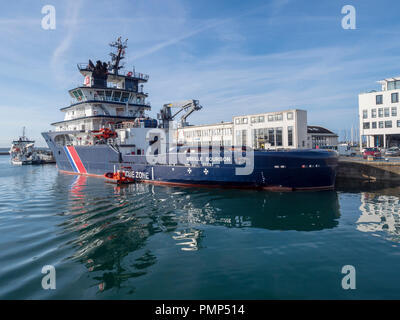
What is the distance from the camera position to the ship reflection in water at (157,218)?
259 inches

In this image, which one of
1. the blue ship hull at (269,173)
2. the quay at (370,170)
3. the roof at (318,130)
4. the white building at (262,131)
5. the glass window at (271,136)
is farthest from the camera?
the roof at (318,130)

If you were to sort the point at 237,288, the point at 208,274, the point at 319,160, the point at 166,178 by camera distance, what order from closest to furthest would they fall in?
the point at 237,288 < the point at 208,274 < the point at 319,160 < the point at 166,178

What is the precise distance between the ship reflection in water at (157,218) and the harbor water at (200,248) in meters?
0.04

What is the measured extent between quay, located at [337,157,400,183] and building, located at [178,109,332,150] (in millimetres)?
10766

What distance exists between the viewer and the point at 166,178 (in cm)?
1911

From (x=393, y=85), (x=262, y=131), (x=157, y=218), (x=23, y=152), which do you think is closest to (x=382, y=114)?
(x=393, y=85)

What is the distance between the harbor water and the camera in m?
5.18

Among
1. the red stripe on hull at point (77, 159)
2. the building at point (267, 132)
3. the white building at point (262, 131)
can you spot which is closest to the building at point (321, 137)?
the building at point (267, 132)

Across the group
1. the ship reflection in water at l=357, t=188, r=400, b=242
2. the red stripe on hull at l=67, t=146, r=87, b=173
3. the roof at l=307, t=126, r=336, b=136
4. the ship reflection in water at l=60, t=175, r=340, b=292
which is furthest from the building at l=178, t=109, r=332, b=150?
the ship reflection in water at l=357, t=188, r=400, b=242

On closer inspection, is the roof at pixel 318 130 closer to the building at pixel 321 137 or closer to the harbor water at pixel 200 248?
the building at pixel 321 137

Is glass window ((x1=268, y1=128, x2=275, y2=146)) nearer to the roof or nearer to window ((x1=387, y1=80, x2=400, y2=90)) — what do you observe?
the roof
